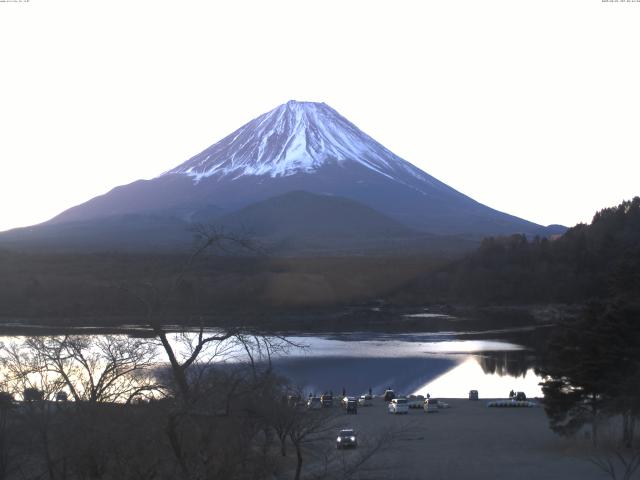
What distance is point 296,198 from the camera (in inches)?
3693

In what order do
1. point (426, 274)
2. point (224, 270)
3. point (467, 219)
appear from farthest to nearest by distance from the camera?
point (467, 219) < point (426, 274) < point (224, 270)

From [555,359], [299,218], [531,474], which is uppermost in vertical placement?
[299,218]

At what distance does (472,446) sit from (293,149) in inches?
4045

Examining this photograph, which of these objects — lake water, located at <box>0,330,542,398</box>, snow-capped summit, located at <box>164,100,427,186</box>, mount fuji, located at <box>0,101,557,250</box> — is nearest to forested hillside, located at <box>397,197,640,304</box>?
lake water, located at <box>0,330,542,398</box>

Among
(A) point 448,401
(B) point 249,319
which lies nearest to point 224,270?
(A) point 448,401

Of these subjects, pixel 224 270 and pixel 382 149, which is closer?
pixel 224 270

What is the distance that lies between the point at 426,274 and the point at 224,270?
20.1 m

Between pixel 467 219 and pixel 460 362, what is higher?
pixel 467 219

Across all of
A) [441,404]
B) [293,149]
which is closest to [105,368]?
[441,404]

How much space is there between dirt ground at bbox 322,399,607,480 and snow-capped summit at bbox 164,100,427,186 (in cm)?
9480

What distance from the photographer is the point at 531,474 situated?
35.5 feet

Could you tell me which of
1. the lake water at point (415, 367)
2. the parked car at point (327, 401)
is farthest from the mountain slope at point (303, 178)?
the parked car at point (327, 401)

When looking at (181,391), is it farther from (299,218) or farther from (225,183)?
(225,183)

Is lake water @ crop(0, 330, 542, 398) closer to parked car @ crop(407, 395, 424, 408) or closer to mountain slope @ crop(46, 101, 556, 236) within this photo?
parked car @ crop(407, 395, 424, 408)
